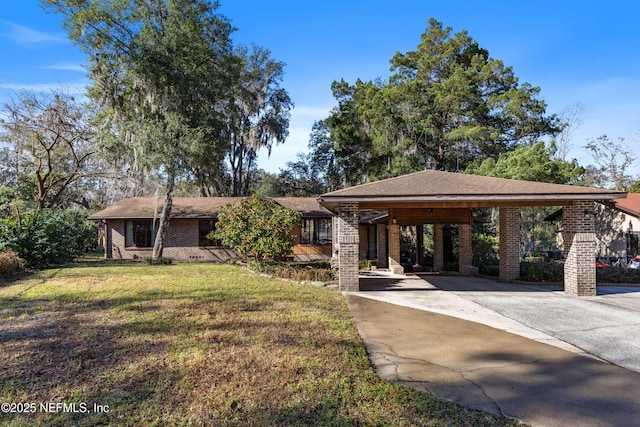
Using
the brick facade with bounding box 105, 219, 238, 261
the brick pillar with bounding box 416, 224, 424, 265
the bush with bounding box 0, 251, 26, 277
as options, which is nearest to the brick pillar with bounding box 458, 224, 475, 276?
the brick pillar with bounding box 416, 224, 424, 265

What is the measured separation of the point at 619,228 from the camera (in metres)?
17.2

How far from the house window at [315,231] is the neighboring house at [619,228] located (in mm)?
11007

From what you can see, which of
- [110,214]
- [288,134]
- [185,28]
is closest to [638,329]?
[185,28]

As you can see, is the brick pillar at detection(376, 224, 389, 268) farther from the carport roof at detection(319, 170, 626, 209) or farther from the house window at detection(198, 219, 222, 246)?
the house window at detection(198, 219, 222, 246)

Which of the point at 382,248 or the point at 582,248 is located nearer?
the point at 582,248

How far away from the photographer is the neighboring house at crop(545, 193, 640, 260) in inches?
641

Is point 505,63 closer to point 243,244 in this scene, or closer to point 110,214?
point 243,244

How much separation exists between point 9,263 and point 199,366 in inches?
391

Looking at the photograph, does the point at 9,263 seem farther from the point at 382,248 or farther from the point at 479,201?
the point at 382,248

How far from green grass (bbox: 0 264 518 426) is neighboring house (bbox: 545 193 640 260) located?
1554 cm

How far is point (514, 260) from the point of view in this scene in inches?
460

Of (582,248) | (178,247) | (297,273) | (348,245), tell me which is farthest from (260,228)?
(178,247)

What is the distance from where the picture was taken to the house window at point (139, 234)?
20.0 meters

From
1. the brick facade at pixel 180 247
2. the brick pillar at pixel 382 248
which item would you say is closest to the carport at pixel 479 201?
the brick pillar at pixel 382 248
